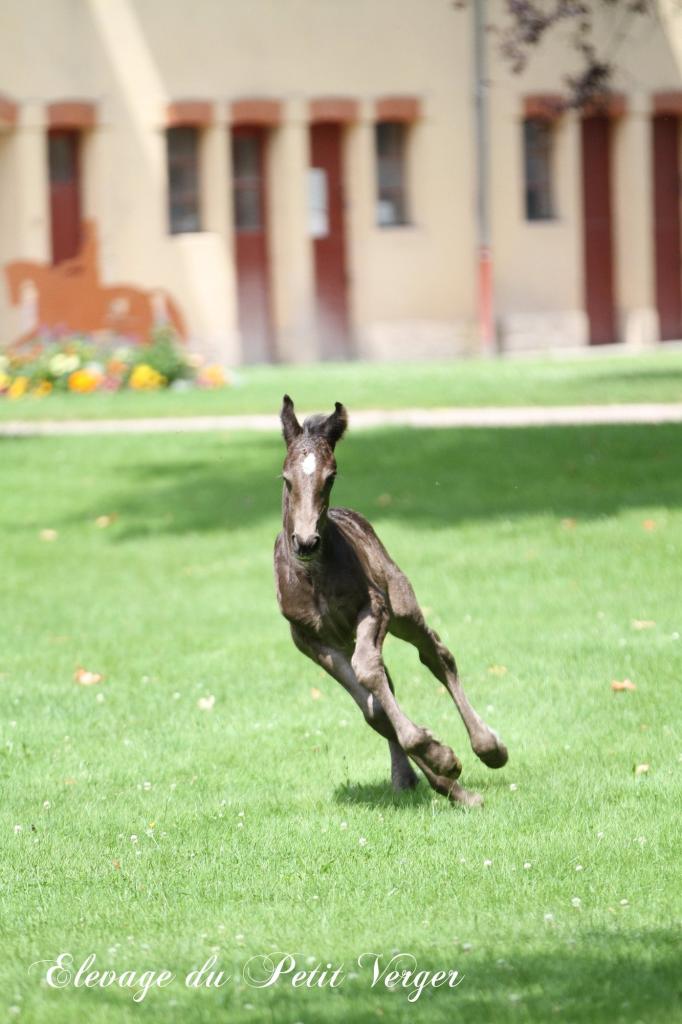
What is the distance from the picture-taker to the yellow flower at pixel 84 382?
981 inches

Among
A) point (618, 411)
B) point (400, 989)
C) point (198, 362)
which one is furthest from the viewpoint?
point (198, 362)

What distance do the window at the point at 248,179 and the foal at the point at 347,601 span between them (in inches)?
1017

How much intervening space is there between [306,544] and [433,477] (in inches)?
396

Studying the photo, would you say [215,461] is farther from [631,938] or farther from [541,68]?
[541,68]

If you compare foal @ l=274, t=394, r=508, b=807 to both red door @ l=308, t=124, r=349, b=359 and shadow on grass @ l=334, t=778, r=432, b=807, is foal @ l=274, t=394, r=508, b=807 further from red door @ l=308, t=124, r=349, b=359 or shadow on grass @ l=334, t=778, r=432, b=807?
red door @ l=308, t=124, r=349, b=359

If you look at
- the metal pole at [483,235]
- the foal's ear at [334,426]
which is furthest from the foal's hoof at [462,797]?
the metal pole at [483,235]

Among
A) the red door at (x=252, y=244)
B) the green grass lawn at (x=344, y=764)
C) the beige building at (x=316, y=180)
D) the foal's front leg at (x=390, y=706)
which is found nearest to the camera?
the green grass lawn at (x=344, y=764)

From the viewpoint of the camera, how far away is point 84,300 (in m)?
31.1

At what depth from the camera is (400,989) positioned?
5.50m

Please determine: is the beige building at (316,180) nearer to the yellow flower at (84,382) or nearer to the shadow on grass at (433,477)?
the yellow flower at (84,382)

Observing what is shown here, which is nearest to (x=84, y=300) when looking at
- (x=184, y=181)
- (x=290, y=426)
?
(x=184, y=181)

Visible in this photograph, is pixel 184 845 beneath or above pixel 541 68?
beneath

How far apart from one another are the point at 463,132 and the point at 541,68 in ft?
5.90

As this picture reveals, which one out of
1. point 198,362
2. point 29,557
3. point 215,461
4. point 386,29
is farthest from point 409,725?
point 386,29
